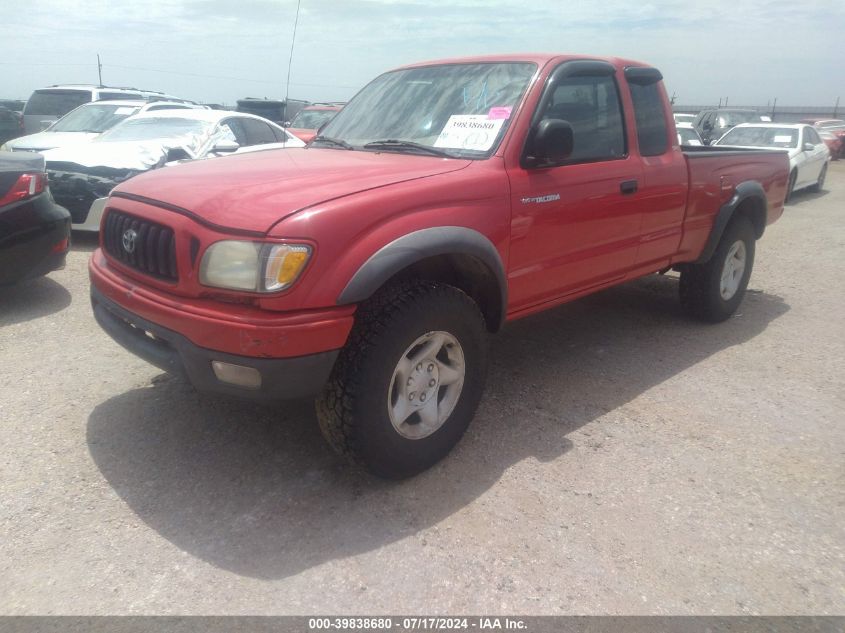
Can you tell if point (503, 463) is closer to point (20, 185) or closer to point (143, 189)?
point (143, 189)

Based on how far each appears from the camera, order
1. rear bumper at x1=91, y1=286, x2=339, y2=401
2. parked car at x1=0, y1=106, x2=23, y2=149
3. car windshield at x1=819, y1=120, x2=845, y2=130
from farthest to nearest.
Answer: car windshield at x1=819, y1=120, x2=845, y2=130 < parked car at x1=0, y1=106, x2=23, y2=149 < rear bumper at x1=91, y1=286, x2=339, y2=401

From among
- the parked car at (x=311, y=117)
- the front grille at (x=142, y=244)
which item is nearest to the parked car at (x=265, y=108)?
the parked car at (x=311, y=117)

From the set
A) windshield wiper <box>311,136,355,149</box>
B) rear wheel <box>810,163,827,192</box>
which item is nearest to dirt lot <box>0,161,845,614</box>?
windshield wiper <box>311,136,355,149</box>

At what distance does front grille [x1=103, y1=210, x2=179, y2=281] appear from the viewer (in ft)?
9.25

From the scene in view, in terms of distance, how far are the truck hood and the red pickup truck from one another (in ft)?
0.05

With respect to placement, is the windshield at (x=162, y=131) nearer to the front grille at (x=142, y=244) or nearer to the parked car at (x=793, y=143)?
the front grille at (x=142, y=244)

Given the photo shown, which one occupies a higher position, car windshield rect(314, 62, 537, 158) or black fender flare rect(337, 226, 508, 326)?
car windshield rect(314, 62, 537, 158)

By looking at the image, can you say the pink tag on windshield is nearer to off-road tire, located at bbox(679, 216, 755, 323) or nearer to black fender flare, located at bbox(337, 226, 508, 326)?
black fender flare, located at bbox(337, 226, 508, 326)

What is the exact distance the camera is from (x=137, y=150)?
7.76m

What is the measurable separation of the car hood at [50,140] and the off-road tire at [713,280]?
294 inches

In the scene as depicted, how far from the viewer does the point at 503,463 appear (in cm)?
331

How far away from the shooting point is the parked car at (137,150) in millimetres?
7312

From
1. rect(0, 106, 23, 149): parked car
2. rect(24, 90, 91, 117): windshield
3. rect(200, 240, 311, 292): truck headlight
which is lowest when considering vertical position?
rect(0, 106, 23, 149): parked car

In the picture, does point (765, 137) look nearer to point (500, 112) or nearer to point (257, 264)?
point (500, 112)
